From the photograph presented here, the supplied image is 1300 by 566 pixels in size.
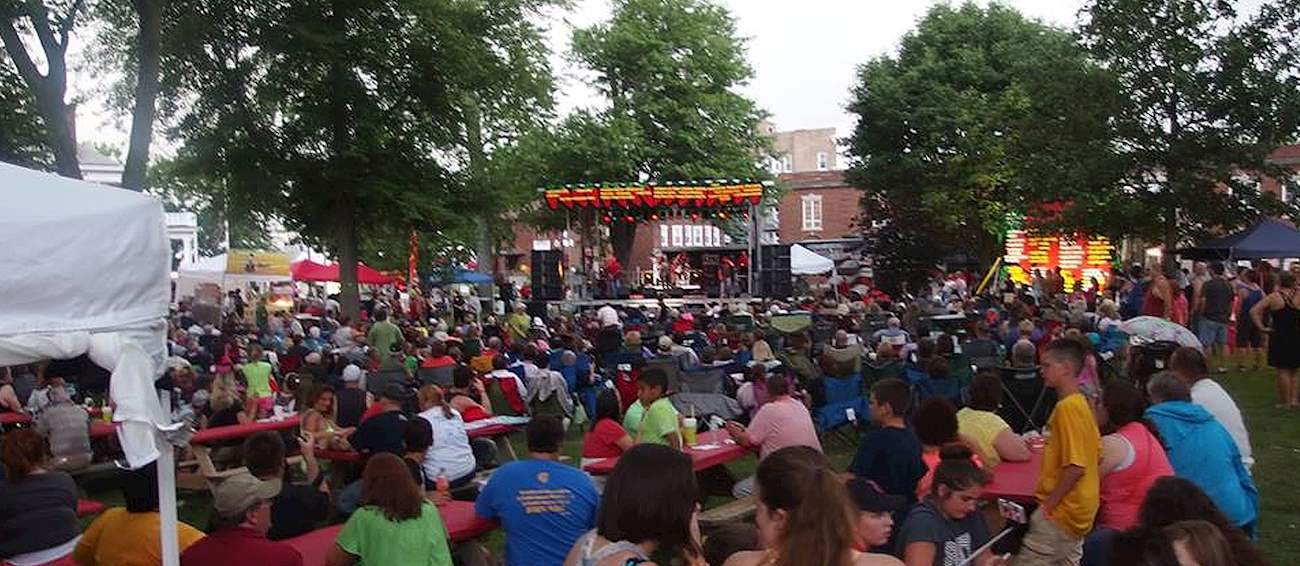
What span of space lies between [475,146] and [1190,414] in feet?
66.4

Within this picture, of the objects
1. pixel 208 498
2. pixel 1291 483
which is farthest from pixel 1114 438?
pixel 208 498

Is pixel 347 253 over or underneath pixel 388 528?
over

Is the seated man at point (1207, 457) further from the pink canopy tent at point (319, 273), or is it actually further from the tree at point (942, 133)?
the pink canopy tent at point (319, 273)

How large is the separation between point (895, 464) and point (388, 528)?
88.0 inches

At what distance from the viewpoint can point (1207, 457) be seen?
515cm

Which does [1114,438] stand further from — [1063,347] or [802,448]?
[802,448]

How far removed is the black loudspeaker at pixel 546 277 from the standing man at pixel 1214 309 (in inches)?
657

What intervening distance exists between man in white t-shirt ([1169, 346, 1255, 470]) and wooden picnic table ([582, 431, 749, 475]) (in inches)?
107

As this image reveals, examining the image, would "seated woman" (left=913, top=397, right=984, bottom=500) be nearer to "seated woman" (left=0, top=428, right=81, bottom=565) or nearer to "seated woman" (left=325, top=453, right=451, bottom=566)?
"seated woman" (left=325, top=453, right=451, bottom=566)

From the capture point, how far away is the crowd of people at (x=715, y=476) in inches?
126

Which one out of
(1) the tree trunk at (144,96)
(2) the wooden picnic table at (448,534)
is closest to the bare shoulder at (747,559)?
(2) the wooden picnic table at (448,534)

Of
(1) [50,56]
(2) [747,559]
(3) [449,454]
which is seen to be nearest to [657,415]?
(3) [449,454]

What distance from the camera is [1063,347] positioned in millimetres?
5074

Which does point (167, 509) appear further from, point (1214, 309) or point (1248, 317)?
point (1248, 317)
